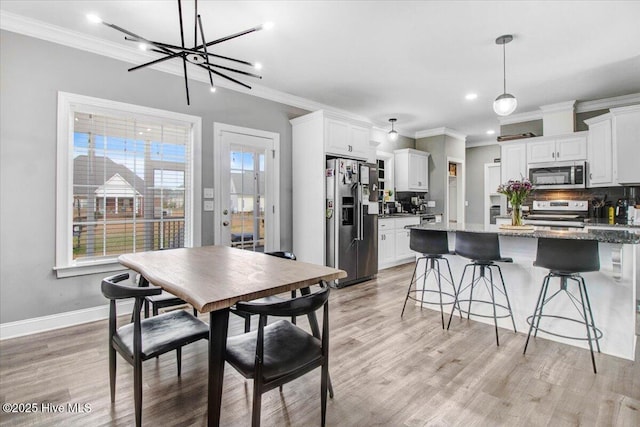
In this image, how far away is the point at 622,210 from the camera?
464 centimetres

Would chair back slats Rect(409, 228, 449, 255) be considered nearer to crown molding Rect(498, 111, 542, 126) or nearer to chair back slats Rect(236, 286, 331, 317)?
chair back slats Rect(236, 286, 331, 317)

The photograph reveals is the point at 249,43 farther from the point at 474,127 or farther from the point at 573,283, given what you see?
the point at 474,127

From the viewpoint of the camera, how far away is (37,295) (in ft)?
9.59

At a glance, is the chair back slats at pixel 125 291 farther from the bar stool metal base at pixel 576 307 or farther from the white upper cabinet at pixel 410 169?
the white upper cabinet at pixel 410 169

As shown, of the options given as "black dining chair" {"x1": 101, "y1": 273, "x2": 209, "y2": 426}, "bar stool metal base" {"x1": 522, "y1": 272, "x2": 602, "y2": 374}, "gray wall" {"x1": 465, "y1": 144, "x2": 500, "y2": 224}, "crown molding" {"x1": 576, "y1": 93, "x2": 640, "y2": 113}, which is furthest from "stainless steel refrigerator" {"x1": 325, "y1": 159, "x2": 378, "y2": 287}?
"gray wall" {"x1": 465, "y1": 144, "x2": 500, "y2": 224}

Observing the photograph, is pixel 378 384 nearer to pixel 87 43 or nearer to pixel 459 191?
pixel 87 43

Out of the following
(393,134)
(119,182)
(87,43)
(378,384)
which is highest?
(87,43)

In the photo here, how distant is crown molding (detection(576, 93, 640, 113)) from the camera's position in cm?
464

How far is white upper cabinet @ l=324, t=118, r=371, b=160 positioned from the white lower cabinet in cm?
126

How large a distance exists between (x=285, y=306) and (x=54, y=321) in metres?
2.89

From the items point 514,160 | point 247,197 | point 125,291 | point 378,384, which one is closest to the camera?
point 125,291

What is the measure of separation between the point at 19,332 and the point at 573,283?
4.86m

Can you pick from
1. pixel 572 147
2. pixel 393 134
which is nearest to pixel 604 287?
pixel 572 147

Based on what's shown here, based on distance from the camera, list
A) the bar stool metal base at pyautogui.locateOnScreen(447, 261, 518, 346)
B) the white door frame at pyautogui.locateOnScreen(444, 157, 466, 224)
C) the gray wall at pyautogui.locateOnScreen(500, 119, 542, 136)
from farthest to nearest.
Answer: the white door frame at pyautogui.locateOnScreen(444, 157, 466, 224) < the gray wall at pyautogui.locateOnScreen(500, 119, 542, 136) < the bar stool metal base at pyautogui.locateOnScreen(447, 261, 518, 346)
